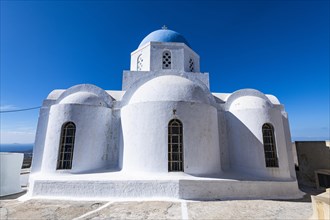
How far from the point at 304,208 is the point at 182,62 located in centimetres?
944

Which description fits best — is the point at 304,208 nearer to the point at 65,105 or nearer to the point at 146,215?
the point at 146,215

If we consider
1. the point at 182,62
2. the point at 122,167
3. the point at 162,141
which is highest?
the point at 182,62

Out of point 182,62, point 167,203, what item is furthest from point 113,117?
point 182,62

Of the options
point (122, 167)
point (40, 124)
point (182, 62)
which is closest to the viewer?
point (122, 167)

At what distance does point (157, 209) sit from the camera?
5.47 meters

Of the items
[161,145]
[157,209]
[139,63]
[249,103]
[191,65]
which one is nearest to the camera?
[157,209]

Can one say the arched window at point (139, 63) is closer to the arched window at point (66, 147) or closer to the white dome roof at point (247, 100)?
the arched window at point (66, 147)

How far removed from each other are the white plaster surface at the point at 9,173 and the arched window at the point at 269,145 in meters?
11.6

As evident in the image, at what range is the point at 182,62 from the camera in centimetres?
1193

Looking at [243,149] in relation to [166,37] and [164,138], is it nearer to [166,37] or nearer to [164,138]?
[164,138]

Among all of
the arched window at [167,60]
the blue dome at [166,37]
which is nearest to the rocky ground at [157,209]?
the arched window at [167,60]

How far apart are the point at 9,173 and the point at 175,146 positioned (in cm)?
764

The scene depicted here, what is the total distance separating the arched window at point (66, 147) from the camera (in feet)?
26.1

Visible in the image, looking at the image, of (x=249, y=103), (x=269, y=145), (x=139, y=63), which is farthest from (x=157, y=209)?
(x=139, y=63)
